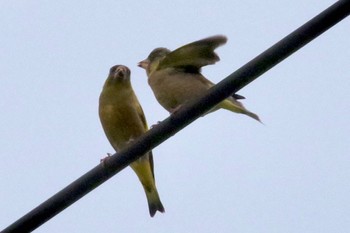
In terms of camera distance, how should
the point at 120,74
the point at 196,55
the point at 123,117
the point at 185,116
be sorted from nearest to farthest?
the point at 185,116, the point at 196,55, the point at 123,117, the point at 120,74

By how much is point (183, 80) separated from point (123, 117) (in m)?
0.97

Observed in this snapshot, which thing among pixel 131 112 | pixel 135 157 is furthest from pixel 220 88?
pixel 131 112

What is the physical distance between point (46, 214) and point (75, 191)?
18cm

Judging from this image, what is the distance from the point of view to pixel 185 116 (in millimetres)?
3936

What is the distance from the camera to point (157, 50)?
8016 mm

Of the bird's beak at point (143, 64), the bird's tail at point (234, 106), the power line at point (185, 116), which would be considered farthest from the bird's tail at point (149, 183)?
the power line at point (185, 116)

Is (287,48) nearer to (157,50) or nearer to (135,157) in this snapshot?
(135,157)

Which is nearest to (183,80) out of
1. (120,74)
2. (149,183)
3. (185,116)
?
(120,74)

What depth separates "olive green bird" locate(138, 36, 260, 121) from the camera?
6098mm

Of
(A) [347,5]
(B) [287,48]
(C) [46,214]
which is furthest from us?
(C) [46,214]

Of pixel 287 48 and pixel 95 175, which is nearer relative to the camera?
pixel 287 48

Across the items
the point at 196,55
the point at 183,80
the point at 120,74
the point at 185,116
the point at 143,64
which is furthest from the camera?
the point at 143,64

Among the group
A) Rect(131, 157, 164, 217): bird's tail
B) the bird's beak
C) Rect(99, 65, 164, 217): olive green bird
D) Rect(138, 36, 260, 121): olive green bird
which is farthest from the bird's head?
Rect(131, 157, 164, 217): bird's tail

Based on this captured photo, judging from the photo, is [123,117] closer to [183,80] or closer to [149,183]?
[149,183]
